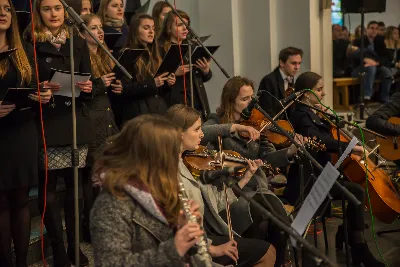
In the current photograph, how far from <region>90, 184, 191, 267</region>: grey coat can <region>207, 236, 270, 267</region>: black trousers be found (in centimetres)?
101

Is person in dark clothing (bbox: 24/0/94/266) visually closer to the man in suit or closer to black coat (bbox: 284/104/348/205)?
black coat (bbox: 284/104/348/205)

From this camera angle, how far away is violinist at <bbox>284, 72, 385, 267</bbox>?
16.3 ft

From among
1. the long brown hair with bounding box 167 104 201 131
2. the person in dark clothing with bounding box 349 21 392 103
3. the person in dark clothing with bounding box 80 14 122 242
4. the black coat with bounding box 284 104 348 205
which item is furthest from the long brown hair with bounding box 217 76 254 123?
the person in dark clothing with bounding box 349 21 392 103

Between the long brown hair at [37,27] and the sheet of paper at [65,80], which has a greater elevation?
the long brown hair at [37,27]

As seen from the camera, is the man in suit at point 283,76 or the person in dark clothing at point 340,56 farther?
the person in dark clothing at point 340,56

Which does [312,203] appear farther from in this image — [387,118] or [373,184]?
[387,118]

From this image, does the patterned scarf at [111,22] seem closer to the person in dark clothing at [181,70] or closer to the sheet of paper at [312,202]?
the person in dark clothing at [181,70]

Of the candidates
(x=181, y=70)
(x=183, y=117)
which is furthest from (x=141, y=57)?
(x=183, y=117)

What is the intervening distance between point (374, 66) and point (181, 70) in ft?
22.6

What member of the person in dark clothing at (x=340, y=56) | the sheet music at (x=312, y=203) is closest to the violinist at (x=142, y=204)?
the sheet music at (x=312, y=203)

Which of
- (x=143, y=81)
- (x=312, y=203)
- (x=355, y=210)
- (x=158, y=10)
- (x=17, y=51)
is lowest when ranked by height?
(x=355, y=210)

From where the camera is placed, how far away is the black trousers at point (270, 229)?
4.36 meters

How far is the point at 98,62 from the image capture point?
504 centimetres

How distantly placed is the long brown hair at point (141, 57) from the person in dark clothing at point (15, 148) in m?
1.32
